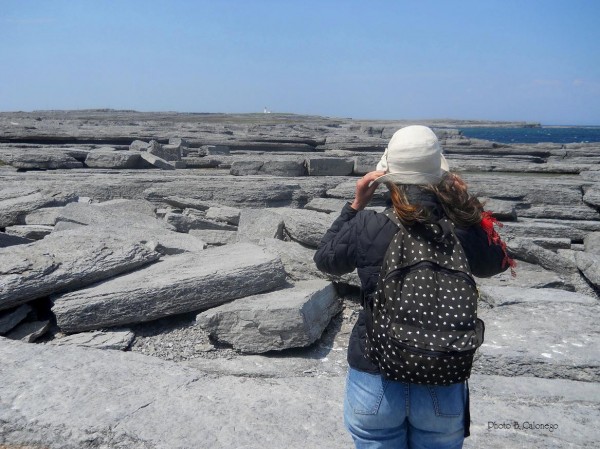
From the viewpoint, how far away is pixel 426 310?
1.96 meters

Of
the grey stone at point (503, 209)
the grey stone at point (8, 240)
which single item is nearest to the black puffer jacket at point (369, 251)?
the grey stone at point (8, 240)

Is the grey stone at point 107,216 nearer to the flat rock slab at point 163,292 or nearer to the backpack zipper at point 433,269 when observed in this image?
the flat rock slab at point 163,292

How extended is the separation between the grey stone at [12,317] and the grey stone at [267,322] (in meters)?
1.42

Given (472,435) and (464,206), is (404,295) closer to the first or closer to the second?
(464,206)

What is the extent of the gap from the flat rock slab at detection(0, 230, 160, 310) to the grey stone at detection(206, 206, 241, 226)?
2.21 m

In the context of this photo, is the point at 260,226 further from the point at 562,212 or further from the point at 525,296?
the point at 562,212

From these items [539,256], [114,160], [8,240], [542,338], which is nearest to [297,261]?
[542,338]

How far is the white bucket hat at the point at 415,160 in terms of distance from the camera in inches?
84.2

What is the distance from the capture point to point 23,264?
4.52 meters

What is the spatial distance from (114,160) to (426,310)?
441 inches

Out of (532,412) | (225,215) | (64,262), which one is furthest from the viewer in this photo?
(225,215)

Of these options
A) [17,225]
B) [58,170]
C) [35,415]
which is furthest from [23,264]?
[58,170]

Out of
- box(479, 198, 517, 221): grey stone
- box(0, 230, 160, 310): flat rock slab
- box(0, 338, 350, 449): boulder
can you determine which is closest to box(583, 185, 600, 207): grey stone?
box(479, 198, 517, 221): grey stone

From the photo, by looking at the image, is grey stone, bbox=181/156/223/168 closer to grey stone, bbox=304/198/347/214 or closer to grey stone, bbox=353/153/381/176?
grey stone, bbox=353/153/381/176
